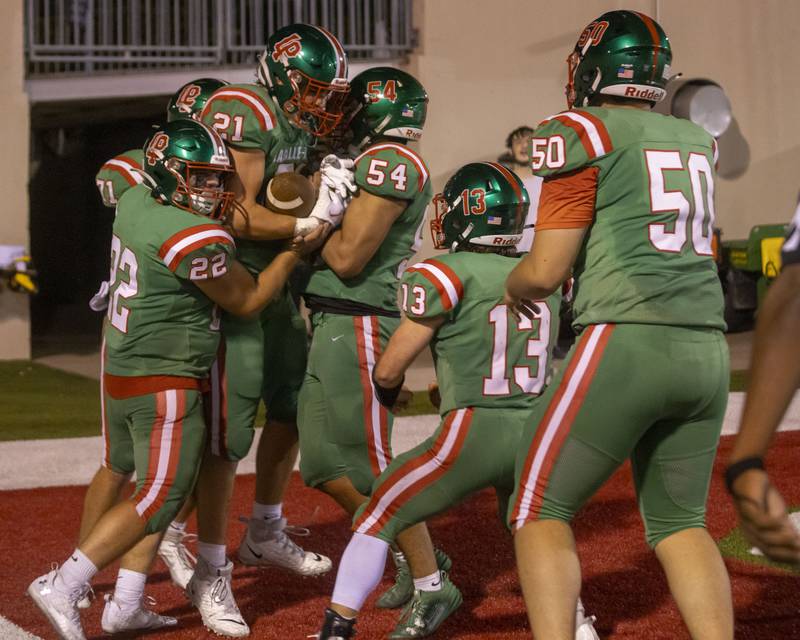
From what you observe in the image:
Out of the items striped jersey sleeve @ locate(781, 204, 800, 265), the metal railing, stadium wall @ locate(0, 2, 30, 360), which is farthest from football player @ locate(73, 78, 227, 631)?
the metal railing

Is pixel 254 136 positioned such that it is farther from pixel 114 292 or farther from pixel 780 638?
pixel 780 638

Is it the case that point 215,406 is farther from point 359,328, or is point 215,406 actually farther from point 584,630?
point 584,630

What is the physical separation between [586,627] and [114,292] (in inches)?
66.0

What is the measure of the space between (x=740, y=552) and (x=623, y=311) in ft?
6.72

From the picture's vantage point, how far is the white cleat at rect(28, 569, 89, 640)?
11.1 ft

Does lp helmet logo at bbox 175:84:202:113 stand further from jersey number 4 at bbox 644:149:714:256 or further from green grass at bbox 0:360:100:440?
green grass at bbox 0:360:100:440

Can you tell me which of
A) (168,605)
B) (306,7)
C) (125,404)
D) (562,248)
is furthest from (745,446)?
(306,7)

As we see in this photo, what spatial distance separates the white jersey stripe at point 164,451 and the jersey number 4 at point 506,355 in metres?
0.91

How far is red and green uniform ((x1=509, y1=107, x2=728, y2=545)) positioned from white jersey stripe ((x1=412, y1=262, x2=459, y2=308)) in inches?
21.2

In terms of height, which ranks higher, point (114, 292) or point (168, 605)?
point (114, 292)

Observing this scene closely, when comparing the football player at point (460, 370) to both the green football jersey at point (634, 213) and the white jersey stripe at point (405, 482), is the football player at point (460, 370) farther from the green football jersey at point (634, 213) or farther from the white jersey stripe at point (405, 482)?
the green football jersey at point (634, 213)

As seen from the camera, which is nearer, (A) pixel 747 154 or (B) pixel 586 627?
(B) pixel 586 627

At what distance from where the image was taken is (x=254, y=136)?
387cm

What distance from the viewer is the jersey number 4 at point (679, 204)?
284 cm
